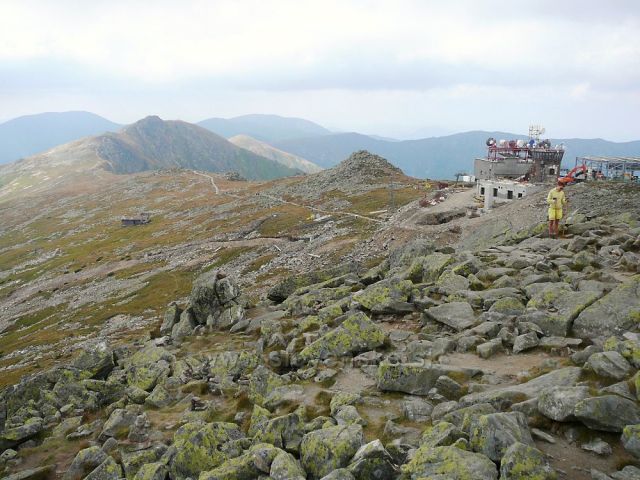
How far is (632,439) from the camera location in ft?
34.5

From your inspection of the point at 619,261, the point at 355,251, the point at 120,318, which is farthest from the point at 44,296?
the point at 619,261

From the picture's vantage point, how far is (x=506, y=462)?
1006 cm

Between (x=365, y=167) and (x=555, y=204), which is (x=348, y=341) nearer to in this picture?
(x=555, y=204)

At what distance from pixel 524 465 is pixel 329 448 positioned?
5343 millimetres

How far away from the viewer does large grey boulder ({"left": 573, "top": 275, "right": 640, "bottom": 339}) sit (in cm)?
1642

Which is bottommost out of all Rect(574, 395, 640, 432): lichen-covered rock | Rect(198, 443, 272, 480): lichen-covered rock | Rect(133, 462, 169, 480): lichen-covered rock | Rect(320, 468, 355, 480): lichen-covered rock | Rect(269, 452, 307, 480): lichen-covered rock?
Rect(133, 462, 169, 480): lichen-covered rock

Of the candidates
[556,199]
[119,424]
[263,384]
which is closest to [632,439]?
[263,384]

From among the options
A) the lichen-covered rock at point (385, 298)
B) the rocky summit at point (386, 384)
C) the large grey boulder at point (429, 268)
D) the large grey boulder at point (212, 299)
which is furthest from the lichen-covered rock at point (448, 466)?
the large grey boulder at point (212, 299)

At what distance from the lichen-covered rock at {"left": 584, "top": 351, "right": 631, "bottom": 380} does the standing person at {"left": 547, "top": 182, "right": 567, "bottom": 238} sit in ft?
59.8

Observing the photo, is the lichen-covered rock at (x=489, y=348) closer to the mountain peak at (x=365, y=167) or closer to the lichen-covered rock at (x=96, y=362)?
the lichen-covered rock at (x=96, y=362)

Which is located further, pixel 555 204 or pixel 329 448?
pixel 555 204

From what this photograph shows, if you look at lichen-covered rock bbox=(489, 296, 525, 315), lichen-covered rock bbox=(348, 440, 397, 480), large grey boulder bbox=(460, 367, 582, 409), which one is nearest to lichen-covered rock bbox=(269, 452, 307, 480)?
lichen-covered rock bbox=(348, 440, 397, 480)

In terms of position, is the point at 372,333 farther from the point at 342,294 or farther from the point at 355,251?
the point at 355,251

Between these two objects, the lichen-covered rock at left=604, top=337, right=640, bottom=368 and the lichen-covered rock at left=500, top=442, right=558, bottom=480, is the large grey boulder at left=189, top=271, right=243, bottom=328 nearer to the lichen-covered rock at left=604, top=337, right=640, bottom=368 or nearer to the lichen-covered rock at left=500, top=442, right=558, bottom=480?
the lichen-covered rock at left=604, top=337, right=640, bottom=368
